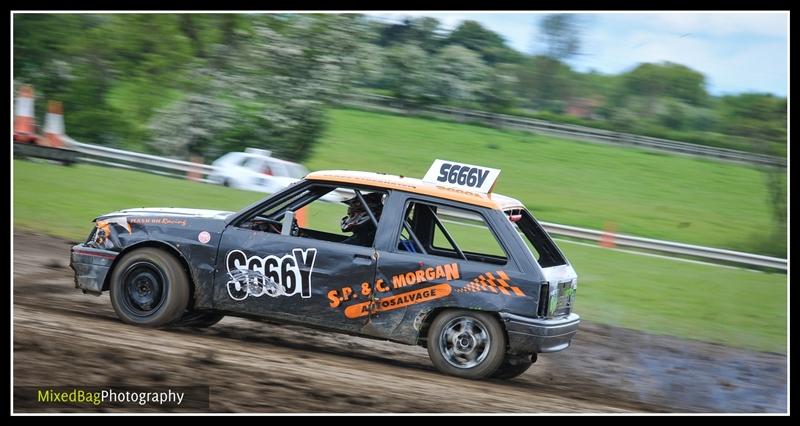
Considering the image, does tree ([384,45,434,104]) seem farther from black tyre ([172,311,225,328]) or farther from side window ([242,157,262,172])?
black tyre ([172,311,225,328])

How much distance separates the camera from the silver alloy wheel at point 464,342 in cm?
765

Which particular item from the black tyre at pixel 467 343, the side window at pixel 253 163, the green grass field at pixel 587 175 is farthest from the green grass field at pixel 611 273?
the black tyre at pixel 467 343

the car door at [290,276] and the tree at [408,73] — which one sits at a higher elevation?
the tree at [408,73]

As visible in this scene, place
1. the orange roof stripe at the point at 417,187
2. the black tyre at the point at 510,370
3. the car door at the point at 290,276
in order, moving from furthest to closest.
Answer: the black tyre at the point at 510,370
the orange roof stripe at the point at 417,187
the car door at the point at 290,276

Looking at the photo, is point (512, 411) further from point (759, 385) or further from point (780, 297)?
point (780, 297)

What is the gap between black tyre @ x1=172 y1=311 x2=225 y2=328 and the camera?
829 cm

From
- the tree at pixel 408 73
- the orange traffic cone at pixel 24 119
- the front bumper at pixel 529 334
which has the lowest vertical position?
the front bumper at pixel 529 334

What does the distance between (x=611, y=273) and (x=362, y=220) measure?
287 inches

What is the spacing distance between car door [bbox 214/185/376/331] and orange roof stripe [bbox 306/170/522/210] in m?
0.58

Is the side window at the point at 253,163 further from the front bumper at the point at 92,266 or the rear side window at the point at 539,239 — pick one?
the rear side window at the point at 539,239

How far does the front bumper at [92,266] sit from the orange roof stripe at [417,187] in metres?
1.87

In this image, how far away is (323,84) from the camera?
19.4 metres

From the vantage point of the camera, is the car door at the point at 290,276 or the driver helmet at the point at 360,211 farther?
the driver helmet at the point at 360,211
